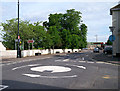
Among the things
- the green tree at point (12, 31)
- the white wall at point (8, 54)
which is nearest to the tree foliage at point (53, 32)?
the green tree at point (12, 31)

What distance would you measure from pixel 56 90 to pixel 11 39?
30.0m

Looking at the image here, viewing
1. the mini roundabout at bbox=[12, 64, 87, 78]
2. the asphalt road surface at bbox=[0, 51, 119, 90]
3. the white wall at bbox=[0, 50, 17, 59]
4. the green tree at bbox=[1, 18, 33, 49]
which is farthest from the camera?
the green tree at bbox=[1, 18, 33, 49]

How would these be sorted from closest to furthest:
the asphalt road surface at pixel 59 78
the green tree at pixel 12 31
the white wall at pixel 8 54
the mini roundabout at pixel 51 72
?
the asphalt road surface at pixel 59 78 → the mini roundabout at pixel 51 72 → the white wall at pixel 8 54 → the green tree at pixel 12 31

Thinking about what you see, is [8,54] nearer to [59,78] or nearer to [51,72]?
[51,72]

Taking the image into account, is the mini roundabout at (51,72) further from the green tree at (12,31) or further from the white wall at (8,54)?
the green tree at (12,31)

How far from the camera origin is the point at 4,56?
2533 centimetres

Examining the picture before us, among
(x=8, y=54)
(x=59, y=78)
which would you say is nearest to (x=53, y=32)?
(x=8, y=54)

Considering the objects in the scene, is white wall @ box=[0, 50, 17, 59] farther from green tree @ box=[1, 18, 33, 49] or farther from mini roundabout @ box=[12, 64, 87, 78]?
mini roundabout @ box=[12, 64, 87, 78]

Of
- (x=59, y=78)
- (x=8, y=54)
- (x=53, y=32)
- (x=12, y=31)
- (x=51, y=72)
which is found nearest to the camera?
(x=59, y=78)

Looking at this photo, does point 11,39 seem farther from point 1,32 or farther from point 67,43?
point 67,43

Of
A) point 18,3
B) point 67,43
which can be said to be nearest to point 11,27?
point 18,3

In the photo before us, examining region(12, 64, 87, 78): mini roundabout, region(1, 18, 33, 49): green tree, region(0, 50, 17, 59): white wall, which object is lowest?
region(12, 64, 87, 78): mini roundabout

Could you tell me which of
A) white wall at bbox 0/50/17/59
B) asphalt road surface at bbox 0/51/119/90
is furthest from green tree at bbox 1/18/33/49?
asphalt road surface at bbox 0/51/119/90

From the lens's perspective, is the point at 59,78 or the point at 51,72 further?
the point at 51,72
